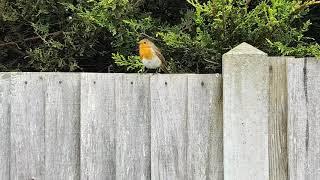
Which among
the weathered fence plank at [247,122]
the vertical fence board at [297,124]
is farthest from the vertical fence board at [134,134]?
the vertical fence board at [297,124]

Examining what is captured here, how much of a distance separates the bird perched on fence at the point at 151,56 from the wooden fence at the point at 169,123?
0.50m

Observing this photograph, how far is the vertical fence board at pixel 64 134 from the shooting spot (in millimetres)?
2742

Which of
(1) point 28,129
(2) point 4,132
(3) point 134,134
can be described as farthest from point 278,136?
(2) point 4,132

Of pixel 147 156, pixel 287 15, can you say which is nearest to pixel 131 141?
pixel 147 156

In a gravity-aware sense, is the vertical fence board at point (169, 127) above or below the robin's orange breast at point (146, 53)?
below

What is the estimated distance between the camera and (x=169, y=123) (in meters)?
2.64

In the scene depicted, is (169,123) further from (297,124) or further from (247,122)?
(297,124)

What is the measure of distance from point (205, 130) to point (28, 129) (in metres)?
0.88

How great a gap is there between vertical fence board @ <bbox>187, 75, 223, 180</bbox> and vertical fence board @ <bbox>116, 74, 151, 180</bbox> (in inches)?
8.4

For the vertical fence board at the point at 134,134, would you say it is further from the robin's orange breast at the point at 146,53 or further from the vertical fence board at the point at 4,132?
the vertical fence board at the point at 4,132

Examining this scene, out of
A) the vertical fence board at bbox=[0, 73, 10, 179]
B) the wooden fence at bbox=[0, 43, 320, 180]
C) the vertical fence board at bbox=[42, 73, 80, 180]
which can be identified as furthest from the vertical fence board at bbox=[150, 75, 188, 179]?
the vertical fence board at bbox=[0, 73, 10, 179]

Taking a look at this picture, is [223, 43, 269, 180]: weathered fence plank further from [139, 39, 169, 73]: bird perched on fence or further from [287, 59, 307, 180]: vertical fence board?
[139, 39, 169, 73]: bird perched on fence

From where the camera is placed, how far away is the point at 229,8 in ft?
8.80

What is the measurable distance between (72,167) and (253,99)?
942mm
